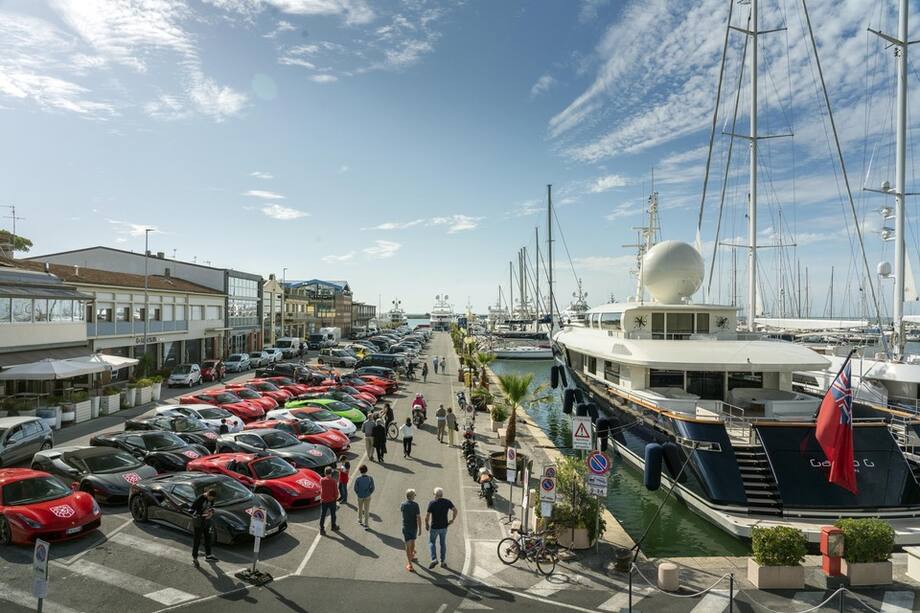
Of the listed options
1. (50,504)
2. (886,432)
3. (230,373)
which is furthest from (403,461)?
(230,373)

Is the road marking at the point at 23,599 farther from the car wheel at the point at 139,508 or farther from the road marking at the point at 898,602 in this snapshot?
the road marking at the point at 898,602

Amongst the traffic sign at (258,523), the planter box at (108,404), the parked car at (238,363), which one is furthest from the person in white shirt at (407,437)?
the parked car at (238,363)

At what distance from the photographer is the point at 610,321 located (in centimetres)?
2759

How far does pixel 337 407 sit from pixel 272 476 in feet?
36.2

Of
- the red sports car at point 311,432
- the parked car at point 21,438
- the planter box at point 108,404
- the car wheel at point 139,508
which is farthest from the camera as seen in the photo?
the planter box at point 108,404

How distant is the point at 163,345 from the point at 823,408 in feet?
148

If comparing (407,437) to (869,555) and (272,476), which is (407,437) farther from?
(869,555)

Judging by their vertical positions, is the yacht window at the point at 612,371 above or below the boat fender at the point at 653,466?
above

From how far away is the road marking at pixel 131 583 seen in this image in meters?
9.87

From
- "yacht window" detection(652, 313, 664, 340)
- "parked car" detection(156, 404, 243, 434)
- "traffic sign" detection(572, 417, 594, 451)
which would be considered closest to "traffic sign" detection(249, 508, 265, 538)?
"traffic sign" detection(572, 417, 594, 451)

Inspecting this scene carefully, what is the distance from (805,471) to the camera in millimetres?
14703

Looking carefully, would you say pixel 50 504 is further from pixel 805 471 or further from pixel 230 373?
pixel 230 373

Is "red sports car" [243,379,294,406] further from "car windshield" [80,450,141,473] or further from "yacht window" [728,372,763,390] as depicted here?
"yacht window" [728,372,763,390]

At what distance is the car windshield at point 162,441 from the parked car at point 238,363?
→ 2884 centimetres
